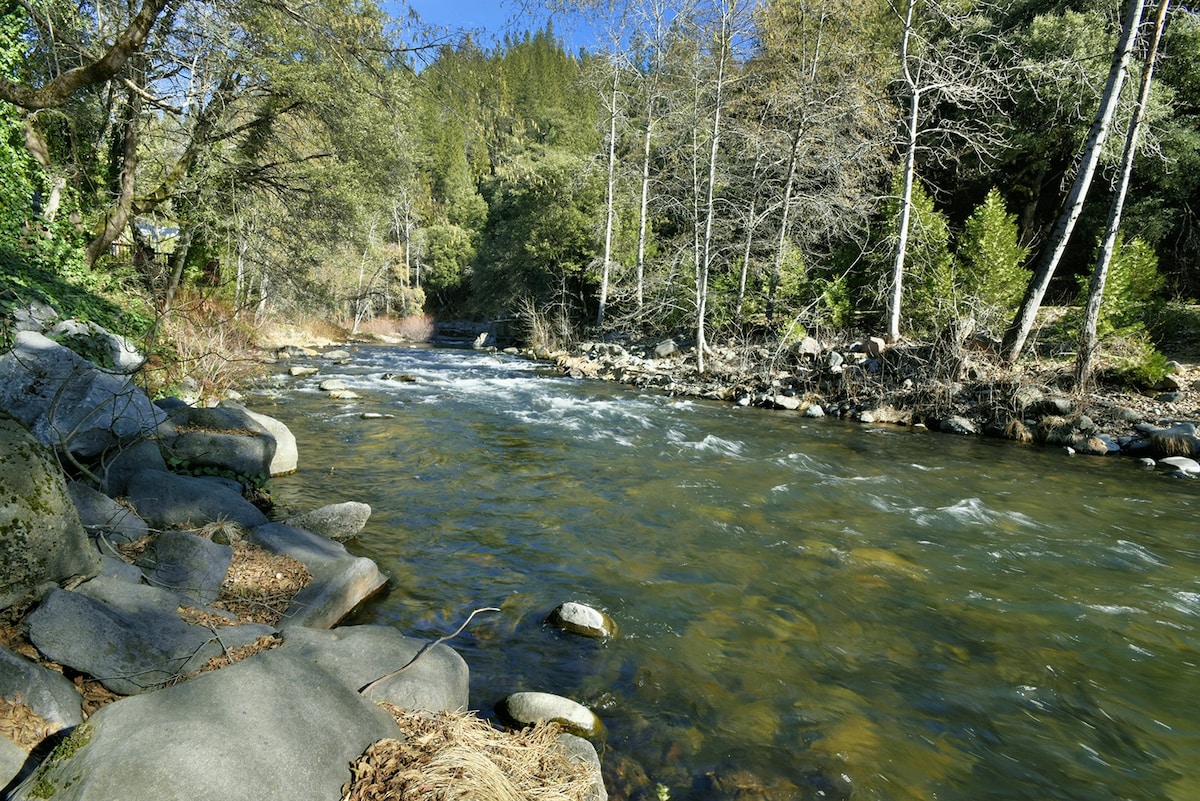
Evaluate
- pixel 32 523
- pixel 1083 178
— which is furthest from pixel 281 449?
pixel 1083 178

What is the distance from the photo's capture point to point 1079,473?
8797 mm

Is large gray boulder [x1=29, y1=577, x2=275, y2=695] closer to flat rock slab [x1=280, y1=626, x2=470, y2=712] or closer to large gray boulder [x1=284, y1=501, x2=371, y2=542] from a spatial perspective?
flat rock slab [x1=280, y1=626, x2=470, y2=712]

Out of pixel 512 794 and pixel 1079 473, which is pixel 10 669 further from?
pixel 1079 473

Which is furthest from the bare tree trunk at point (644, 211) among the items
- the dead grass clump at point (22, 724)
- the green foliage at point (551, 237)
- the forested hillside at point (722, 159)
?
the dead grass clump at point (22, 724)

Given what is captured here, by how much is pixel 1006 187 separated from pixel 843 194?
383 inches

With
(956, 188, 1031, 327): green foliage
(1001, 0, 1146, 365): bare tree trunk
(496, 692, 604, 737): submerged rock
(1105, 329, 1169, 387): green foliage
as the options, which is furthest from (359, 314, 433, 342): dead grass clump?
(496, 692, 604, 737): submerged rock

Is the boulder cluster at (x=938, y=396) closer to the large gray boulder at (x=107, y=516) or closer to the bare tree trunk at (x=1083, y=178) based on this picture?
the bare tree trunk at (x=1083, y=178)

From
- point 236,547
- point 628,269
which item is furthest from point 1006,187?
point 236,547

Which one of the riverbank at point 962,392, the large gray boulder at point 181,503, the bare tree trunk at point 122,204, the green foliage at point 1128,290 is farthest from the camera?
the green foliage at point 1128,290

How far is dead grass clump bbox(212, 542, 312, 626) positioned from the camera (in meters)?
3.80

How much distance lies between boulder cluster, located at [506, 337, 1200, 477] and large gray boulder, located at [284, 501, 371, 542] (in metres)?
9.58

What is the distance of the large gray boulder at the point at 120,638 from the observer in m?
2.59

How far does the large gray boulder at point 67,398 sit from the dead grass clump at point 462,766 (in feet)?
12.4

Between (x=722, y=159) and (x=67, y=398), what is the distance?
1806cm
